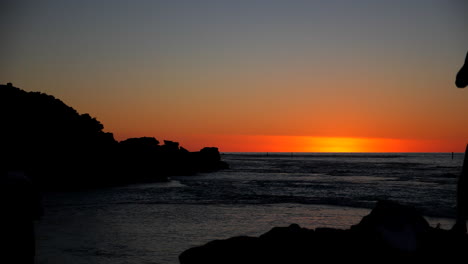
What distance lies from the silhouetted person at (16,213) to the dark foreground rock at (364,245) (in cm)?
277

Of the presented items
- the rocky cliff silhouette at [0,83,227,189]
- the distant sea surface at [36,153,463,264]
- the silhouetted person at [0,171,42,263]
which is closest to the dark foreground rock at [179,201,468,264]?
the silhouetted person at [0,171,42,263]

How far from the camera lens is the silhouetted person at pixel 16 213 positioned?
4.75 metres

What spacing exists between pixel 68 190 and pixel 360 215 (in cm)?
2274

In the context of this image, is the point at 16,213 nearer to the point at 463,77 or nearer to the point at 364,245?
the point at 364,245

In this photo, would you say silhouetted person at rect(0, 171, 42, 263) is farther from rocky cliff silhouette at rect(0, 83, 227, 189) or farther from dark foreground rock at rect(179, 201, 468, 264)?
rocky cliff silhouette at rect(0, 83, 227, 189)

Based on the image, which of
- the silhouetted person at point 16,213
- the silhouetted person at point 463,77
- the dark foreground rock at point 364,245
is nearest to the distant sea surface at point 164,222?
the dark foreground rock at point 364,245

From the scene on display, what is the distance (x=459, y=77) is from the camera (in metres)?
5.32

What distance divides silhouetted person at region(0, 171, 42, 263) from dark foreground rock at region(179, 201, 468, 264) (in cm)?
277

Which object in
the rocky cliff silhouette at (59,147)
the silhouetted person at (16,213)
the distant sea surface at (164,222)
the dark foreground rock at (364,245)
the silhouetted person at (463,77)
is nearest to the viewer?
the silhouetted person at (16,213)

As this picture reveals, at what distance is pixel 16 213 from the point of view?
4.84 m

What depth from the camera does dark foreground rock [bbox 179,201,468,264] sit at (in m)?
6.31

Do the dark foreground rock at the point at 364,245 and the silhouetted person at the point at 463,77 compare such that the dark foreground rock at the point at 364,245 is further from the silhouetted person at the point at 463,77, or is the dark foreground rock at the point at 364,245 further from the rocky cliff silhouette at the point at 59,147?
the rocky cliff silhouette at the point at 59,147

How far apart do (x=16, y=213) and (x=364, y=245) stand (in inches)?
180

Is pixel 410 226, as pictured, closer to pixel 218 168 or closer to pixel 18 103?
pixel 18 103
